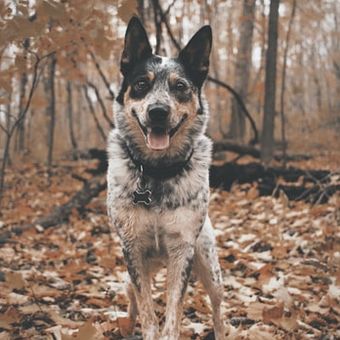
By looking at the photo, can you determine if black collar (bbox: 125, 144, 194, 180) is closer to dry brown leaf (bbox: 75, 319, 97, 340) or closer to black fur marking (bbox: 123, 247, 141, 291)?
black fur marking (bbox: 123, 247, 141, 291)

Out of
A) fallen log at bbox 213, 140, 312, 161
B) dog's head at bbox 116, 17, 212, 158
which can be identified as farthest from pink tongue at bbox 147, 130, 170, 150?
fallen log at bbox 213, 140, 312, 161

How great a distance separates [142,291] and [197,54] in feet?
5.56

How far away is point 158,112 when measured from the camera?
3084 millimetres

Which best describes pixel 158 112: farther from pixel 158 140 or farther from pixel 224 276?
pixel 224 276

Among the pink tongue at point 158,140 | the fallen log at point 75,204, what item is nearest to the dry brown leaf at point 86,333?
the pink tongue at point 158,140

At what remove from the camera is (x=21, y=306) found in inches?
153

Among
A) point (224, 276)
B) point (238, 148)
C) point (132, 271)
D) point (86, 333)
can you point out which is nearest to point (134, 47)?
point (132, 271)

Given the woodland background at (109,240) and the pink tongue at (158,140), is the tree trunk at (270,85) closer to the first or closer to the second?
the woodland background at (109,240)

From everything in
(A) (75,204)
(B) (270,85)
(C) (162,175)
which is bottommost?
(A) (75,204)

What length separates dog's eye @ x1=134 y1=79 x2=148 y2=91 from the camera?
330 centimetres

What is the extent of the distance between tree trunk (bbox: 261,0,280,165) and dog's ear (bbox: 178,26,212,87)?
6178 mm

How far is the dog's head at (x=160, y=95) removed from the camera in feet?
10.5

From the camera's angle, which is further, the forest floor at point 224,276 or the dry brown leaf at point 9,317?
the forest floor at point 224,276

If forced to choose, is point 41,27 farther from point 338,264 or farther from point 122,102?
point 338,264
